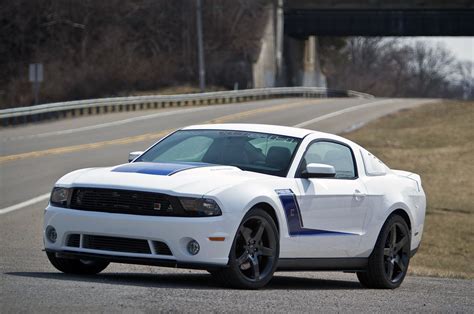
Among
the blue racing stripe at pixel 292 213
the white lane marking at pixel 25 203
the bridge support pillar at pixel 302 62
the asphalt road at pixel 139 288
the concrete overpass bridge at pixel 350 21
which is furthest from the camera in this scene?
the bridge support pillar at pixel 302 62

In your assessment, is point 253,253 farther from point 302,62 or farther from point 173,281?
point 302,62

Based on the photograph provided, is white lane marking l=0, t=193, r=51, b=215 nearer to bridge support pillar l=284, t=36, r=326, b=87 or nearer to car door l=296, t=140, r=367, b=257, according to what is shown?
car door l=296, t=140, r=367, b=257

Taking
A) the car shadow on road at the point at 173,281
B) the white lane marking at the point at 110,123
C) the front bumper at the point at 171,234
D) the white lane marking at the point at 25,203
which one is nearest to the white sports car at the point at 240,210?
the front bumper at the point at 171,234

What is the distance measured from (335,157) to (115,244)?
9.09ft

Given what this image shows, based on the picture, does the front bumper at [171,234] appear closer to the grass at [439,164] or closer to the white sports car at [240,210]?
the white sports car at [240,210]

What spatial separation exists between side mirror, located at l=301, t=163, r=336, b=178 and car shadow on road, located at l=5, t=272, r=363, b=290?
40.7 inches

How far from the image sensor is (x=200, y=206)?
9008 mm

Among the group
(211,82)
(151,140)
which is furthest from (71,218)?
(211,82)

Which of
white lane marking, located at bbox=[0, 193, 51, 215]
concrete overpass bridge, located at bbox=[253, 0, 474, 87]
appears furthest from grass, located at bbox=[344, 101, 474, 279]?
concrete overpass bridge, located at bbox=[253, 0, 474, 87]

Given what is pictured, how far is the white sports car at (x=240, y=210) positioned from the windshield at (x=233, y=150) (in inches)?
0.5

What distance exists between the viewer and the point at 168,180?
9.23 metres

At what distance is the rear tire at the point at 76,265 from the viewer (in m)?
9.84

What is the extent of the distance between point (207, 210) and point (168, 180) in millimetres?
454

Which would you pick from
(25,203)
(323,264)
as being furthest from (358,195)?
(25,203)
